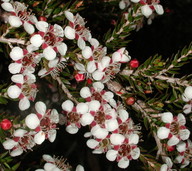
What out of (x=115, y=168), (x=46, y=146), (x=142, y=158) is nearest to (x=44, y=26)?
(x=142, y=158)

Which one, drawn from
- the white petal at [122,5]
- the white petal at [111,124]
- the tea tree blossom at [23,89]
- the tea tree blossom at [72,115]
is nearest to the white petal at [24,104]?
the tea tree blossom at [23,89]

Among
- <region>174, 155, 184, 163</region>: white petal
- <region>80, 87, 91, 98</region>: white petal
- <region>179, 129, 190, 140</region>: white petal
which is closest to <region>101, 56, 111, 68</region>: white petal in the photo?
<region>80, 87, 91, 98</region>: white petal

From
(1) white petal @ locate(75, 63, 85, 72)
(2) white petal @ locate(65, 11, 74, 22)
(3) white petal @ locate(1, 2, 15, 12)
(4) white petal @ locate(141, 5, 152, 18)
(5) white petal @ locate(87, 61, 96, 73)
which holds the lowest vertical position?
(1) white petal @ locate(75, 63, 85, 72)

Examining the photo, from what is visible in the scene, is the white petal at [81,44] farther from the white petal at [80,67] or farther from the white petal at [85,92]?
the white petal at [85,92]

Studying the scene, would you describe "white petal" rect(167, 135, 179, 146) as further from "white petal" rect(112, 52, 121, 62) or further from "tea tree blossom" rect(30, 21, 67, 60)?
"tea tree blossom" rect(30, 21, 67, 60)

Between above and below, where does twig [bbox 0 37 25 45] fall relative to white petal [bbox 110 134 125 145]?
above

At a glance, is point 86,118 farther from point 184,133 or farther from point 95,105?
point 184,133

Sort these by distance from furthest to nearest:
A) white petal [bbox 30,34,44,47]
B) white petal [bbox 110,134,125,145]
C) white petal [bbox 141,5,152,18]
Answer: white petal [bbox 141,5,152,18], white petal [bbox 110,134,125,145], white petal [bbox 30,34,44,47]

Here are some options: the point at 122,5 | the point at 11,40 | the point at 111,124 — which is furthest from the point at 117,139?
the point at 122,5
